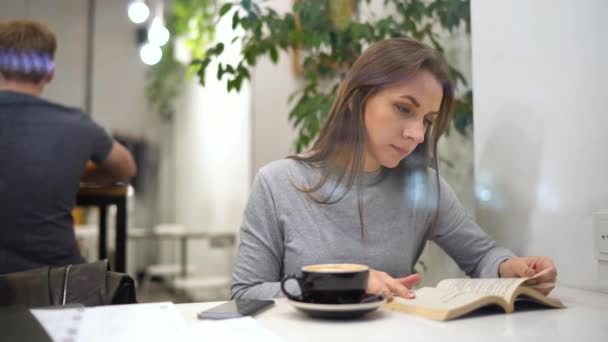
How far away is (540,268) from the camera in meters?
0.95

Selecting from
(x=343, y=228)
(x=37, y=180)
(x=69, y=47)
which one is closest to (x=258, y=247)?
(x=343, y=228)

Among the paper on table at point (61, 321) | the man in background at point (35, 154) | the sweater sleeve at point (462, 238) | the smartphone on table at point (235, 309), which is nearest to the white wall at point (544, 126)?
the sweater sleeve at point (462, 238)

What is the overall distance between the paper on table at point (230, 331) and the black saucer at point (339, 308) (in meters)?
0.06

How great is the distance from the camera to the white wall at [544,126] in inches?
39.0

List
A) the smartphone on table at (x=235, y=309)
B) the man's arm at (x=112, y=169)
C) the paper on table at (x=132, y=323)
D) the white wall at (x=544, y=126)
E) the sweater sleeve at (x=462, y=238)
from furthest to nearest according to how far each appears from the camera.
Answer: the man's arm at (x=112, y=169)
the sweater sleeve at (x=462, y=238)
the white wall at (x=544, y=126)
the smartphone on table at (x=235, y=309)
the paper on table at (x=132, y=323)

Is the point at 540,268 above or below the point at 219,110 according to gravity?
below

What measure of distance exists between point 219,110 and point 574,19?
243 cm

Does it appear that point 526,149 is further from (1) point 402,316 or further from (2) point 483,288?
(1) point 402,316

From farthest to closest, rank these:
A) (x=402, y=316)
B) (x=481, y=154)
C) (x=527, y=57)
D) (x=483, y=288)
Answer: (x=481, y=154), (x=527, y=57), (x=483, y=288), (x=402, y=316)

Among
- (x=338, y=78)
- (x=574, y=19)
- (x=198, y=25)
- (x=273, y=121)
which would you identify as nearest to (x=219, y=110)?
(x=198, y=25)

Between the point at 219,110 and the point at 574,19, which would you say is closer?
the point at 574,19

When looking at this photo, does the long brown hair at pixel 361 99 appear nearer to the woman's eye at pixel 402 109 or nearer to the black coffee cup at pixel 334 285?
the woman's eye at pixel 402 109

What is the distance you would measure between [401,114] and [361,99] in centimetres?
9

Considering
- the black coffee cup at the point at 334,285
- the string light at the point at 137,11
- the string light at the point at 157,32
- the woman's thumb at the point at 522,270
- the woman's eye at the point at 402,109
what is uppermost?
the string light at the point at 137,11
